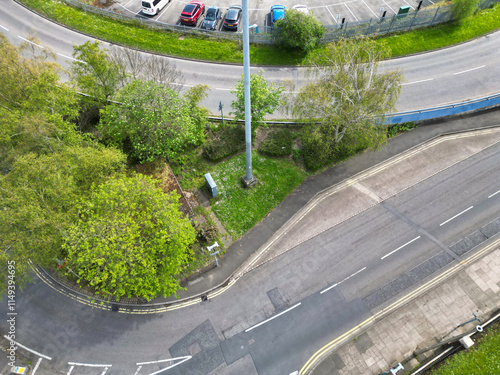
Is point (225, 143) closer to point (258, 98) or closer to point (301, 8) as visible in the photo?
point (258, 98)

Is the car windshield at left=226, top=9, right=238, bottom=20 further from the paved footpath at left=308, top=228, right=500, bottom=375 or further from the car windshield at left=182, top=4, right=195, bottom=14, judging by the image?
the paved footpath at left=308, top=228, right=500, bottom=375

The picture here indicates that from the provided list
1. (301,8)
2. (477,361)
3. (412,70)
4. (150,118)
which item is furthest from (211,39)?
(477,361)

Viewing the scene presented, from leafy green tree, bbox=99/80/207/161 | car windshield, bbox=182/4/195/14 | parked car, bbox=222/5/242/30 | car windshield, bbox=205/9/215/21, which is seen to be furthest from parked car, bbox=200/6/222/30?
leafy green tree, bbox=99/80/207/161

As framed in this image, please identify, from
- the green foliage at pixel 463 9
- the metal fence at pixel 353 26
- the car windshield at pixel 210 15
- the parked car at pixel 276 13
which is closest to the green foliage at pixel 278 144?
the metal fence at pixel 353 26

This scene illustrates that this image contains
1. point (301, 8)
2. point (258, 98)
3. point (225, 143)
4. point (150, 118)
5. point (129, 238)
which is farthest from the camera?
point (301, 8)

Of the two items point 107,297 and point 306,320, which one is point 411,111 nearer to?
point 306,320

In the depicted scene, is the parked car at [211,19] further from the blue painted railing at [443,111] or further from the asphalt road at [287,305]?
the asphalt road at [287,305]
